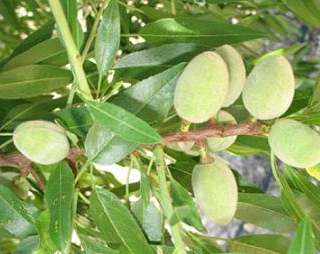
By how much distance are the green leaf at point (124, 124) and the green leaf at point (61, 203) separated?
0.13 meters

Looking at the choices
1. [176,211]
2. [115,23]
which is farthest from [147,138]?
[115,23]

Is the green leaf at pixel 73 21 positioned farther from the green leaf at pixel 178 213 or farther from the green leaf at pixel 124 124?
the green leaf at pixel 178 213

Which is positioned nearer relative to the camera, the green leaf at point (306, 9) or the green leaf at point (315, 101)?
the green leaf at point (315, 101)

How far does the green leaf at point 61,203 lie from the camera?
30.1 inches

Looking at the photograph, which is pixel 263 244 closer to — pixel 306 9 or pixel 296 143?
pixel 296 143

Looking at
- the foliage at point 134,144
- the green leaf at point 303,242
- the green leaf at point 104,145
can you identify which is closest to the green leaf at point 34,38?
the foliage at point 134,144

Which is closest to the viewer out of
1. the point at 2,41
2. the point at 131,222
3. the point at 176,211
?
the point at 176,211

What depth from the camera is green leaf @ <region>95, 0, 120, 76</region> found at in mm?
831

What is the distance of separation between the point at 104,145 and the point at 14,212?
0.55 ft

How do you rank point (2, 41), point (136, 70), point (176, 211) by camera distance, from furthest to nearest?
point (2, 41)
point (136, 70)
point (176, 211)

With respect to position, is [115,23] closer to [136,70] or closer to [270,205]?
[136,70]

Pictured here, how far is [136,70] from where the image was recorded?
92cm

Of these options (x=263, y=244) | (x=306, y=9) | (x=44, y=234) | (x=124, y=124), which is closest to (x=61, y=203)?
Answer: (x=44, y=234)

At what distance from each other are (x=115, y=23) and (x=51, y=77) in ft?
0.61
